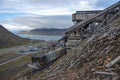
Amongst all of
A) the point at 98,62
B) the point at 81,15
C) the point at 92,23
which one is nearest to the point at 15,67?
the point at 81,15

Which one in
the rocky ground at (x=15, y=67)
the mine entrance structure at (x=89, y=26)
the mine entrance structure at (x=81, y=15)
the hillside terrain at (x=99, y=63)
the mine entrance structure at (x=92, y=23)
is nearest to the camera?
the hillside terrain at (x=99, y=63)

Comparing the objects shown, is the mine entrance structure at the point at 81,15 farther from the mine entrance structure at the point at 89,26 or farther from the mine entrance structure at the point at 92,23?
the mine entrance structure at the point at 92,23

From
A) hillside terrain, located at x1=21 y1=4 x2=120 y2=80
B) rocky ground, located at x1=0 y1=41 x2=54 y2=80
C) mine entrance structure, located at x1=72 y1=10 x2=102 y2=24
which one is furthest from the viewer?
rocky ground, located at x1=0 y1=41 x2=54 y2=80

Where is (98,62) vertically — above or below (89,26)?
below

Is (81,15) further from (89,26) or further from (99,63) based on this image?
(99,63)

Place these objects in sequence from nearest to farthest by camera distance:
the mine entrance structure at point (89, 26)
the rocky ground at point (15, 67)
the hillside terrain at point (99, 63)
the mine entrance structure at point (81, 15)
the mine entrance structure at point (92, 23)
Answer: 1. the hillside terrain at point (99, 63)
2. the mine entrance structure at point (89, 26)
3. the mine entrance structure at point (92, 23)
4. the mine entrance structure at point (81, 15)
5. the rocky ground at point (15, 67)

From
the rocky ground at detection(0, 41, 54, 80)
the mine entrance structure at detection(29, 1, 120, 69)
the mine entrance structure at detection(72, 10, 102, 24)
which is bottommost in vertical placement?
the rocky ground at detection(0, 41, 54, 80)

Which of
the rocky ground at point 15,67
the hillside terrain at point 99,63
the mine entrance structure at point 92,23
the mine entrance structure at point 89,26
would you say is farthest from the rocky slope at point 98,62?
the rocky ground at point 15,67

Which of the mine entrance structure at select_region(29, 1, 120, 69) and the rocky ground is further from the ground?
the mine entrance structure at select_region(29, 1, 120, 69)

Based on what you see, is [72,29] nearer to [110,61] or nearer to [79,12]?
[79,12]

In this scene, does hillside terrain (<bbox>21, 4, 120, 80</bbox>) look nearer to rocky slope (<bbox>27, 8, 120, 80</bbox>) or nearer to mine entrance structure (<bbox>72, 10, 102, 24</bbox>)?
rocky slope (<bbox>27, 8, 120, 80</bbox>)

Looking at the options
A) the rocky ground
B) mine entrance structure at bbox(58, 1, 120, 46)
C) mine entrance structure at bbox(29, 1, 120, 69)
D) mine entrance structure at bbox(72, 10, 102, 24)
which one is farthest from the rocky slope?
mine entrance structure at bbox(72, 10, 102, 24)

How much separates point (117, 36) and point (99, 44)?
120 cm

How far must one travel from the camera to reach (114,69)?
10602 mm
